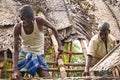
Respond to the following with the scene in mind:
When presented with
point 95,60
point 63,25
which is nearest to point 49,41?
point 63,25

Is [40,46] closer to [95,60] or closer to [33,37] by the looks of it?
[33,37]

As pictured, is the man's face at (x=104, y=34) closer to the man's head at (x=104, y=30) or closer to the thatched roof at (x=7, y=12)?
the man's head at (x=104, y=30)

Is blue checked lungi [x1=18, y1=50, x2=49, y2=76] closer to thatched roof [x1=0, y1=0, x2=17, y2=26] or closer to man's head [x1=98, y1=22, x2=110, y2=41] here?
man's head [x1=98, y1=22, x2=110, y2=41]

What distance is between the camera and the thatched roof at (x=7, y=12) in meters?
5.53

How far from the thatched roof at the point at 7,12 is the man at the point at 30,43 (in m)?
1.73

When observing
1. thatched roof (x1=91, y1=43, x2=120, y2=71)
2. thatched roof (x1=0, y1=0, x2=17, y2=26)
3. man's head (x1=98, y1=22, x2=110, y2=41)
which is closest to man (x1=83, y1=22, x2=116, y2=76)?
man's head (x1=98, y1=22, x2=110, y2=41)

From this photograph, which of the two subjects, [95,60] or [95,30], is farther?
[95,30]

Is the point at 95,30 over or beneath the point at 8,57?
over

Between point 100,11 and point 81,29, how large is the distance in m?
0.92

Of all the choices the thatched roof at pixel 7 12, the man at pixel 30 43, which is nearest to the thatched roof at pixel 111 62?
the man at pixel 30 43

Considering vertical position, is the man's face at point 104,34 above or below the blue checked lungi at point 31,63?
above

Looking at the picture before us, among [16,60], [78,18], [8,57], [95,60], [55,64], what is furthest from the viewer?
[78,18]

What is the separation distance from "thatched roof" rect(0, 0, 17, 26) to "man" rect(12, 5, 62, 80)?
173cm

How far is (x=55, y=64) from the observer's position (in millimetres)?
4609
